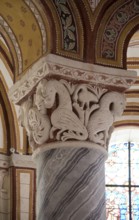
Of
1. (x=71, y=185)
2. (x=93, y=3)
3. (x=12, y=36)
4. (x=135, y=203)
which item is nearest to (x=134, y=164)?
(x=135, y=203)

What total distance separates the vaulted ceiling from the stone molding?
12 centimetres

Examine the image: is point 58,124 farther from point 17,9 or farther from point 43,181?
point 17,9

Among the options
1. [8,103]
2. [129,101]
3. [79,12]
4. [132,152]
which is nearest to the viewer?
[79,12]

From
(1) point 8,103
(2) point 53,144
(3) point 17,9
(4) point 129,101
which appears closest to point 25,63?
(3) point 17,9

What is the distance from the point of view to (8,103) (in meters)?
11.9

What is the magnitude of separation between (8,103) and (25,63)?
123 inches

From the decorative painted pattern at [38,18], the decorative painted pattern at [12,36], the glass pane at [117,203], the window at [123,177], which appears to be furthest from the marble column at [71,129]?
the glass pane at [117,203]

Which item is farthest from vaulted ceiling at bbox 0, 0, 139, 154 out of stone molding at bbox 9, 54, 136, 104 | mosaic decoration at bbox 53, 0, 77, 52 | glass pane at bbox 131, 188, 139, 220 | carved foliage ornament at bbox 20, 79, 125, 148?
glass pane at bbox 131, 188, 139, 220

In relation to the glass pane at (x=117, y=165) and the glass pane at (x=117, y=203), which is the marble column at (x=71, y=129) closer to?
the glass pane at (x=117, y=203)

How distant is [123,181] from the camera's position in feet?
47.8

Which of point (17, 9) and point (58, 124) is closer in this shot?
point (58, 124)

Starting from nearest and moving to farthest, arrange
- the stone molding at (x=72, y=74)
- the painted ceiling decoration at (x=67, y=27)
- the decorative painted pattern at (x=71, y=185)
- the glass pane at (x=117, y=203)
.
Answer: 1. the decorative painted pattern at (x=71, y=185)
2. the stone molding at (x=72, y=74)
3. the painted ceiling decoration at (x=67, y=27)
4. the glass pane at (x=117, y=203)

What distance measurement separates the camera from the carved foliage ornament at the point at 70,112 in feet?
26.4

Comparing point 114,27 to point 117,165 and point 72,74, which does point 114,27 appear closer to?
point 72,74
